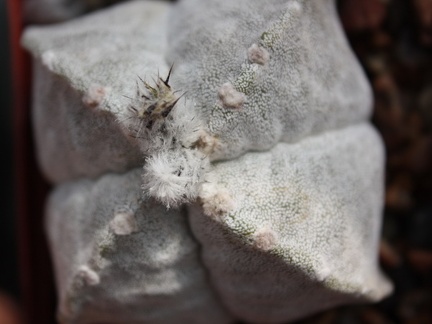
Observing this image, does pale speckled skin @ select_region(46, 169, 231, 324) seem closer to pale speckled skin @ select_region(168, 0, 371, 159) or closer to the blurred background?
pale speckled skin @ select_region(168, 0, 371, 159)

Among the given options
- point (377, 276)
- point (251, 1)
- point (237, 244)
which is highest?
A: point (251, 1)

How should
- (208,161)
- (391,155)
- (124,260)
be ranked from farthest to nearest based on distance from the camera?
1. (391,155)
2. (124,260)
3. (208,161)

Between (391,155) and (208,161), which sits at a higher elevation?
(208,161)

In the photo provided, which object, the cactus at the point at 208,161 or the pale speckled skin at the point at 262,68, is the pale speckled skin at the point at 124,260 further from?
the pale speckled skin at the point at 262,68

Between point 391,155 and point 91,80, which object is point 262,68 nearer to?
point 91,80

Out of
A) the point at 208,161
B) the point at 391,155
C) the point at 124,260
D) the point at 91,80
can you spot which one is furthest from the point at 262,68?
the point at 391,155

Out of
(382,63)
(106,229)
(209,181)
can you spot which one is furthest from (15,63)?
(382,63)

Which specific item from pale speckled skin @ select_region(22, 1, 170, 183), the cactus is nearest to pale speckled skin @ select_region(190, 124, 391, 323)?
the cactus

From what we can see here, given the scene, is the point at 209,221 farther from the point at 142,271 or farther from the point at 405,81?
the point at 405,81
